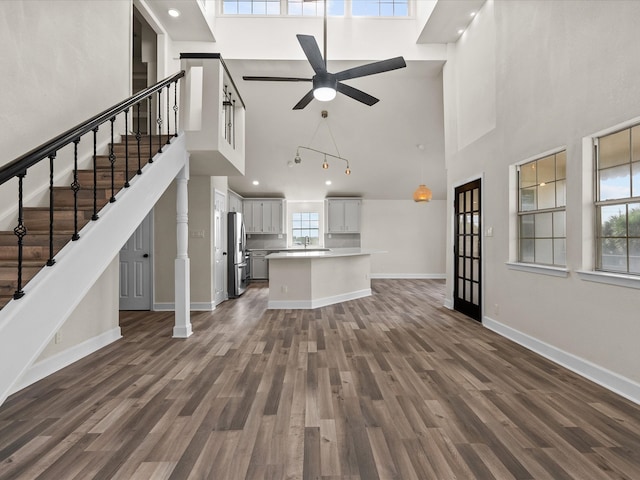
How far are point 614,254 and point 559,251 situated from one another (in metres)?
0.66

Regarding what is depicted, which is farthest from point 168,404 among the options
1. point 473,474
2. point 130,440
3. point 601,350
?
point 601,350

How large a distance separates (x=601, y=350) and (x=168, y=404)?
3.45 meters

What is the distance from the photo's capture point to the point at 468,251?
17.8ft

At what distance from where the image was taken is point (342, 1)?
6.01 meters

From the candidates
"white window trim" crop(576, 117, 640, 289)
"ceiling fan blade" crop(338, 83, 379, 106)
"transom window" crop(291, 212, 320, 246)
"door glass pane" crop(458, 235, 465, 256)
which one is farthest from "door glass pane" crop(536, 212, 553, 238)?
"transom window" crop(291, 212, 320, 246)

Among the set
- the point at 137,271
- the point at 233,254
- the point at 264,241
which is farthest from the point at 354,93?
the point at 264,241

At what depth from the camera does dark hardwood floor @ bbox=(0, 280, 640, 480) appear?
70.1 inches

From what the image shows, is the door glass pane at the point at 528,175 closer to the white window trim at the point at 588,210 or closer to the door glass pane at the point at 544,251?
the door glass pane at the point at 544,251

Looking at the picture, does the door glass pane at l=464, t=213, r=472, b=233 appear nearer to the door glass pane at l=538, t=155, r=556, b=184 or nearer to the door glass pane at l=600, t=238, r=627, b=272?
the door glass pane at l=538, t=155, r=556, b=184

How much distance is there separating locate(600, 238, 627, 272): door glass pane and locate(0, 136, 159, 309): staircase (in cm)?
422

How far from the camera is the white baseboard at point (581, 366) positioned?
2.53 meters

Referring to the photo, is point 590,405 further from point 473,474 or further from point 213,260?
point 213,260

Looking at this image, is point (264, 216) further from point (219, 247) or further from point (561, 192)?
point (561, 192)

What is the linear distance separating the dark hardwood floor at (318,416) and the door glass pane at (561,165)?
6.14 feet
